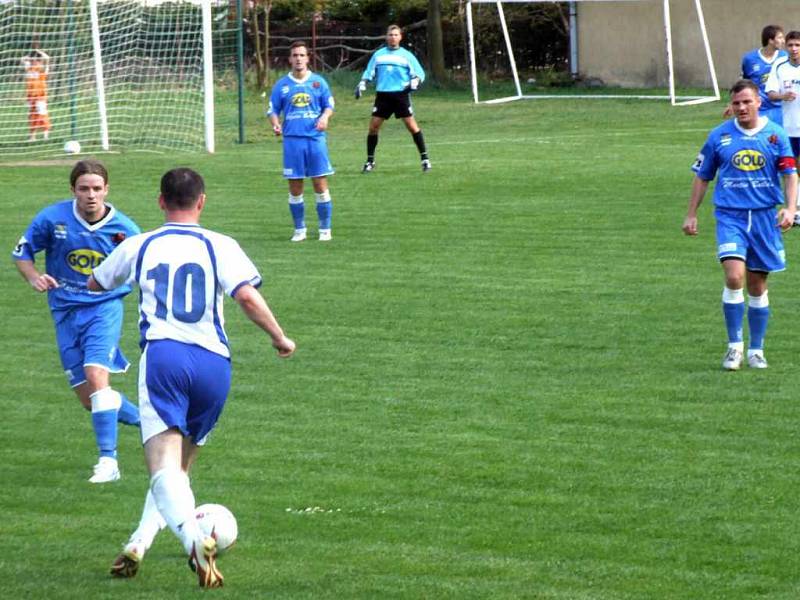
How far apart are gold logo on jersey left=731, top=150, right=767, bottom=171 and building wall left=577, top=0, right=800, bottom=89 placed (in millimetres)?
26302

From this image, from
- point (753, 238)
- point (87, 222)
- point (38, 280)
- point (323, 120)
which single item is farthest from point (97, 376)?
point (323, 120)

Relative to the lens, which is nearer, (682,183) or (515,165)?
(682,183)

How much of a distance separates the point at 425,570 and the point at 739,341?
4.52 metres

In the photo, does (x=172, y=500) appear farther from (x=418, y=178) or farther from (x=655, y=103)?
(x=655, y=103)

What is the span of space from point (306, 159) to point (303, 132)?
0.30 metres

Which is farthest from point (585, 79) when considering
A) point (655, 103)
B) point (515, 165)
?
point (515, 165)

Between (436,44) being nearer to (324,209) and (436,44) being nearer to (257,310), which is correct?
(324,209)

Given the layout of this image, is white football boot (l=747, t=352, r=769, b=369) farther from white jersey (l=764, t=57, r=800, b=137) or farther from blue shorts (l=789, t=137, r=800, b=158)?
blue shorts (l=789, t=137, r=800, b=158)

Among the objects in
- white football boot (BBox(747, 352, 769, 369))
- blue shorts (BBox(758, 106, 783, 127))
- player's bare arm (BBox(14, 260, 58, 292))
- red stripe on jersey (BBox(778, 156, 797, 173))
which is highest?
red stripe on jersey (BBox(778, 156, 797, 173))

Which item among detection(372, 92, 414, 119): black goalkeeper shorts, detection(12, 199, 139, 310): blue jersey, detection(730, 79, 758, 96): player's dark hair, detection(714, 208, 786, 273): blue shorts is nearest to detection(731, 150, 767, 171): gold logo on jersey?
detection(714, 208, 786, 273): blue shorts

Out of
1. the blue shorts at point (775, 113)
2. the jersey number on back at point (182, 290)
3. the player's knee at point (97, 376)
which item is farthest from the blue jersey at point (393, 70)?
the jersey number on back at point (182, 290)

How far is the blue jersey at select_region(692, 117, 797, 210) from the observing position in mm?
9766

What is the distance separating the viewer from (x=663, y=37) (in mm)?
37219

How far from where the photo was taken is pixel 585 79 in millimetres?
38719
